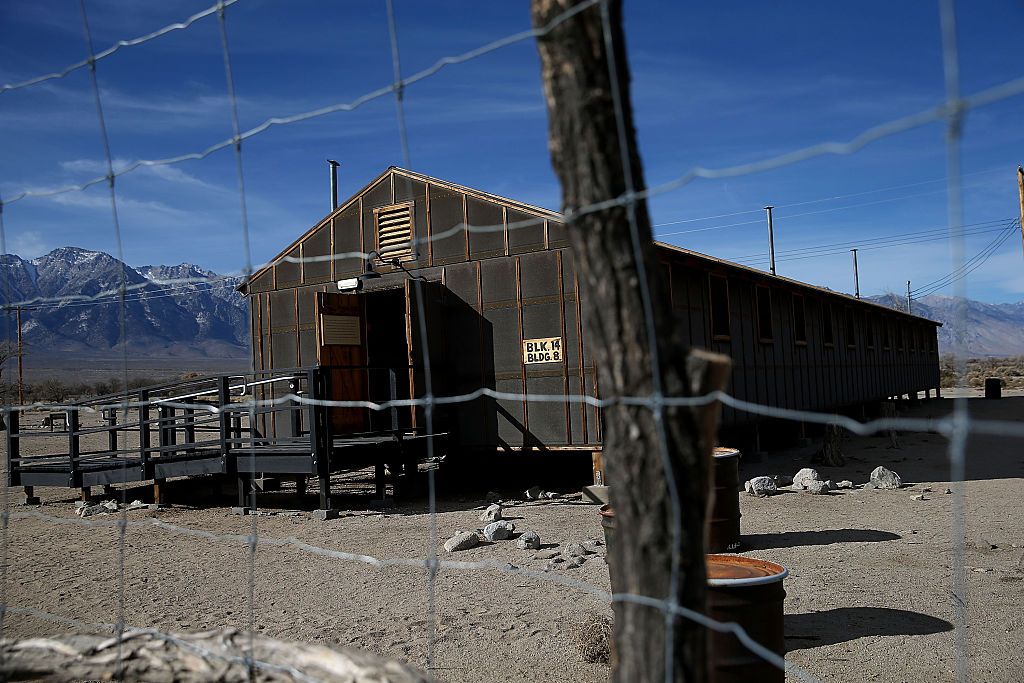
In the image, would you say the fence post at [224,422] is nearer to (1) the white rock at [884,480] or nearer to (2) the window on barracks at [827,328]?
(1) the white rock at [884,480]

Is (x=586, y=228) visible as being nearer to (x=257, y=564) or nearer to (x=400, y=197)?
(x=257, y=564)

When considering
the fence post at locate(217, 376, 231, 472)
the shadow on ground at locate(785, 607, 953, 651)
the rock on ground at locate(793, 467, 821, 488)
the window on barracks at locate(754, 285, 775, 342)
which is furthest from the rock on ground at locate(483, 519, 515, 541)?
the window on barracks at locate(754, 285, 775, 342)

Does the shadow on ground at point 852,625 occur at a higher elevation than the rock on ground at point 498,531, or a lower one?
lower

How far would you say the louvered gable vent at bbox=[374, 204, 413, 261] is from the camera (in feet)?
42.9

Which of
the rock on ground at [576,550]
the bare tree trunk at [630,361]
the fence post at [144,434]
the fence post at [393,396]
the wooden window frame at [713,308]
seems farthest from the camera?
the wooden window frame at [713,308]

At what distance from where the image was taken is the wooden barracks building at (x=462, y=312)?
38.8 feet

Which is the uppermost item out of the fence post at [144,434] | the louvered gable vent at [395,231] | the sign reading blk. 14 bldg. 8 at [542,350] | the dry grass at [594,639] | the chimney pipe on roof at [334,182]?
the chimney pipe on roof at [334,182]

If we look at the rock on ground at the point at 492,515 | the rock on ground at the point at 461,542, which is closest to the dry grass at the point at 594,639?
the rock on ground at the point at 461,542

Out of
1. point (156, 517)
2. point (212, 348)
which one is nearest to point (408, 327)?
point (156, 517)

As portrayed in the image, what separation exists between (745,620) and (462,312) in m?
9.27

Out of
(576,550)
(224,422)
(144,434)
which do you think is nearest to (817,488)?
(576,550)

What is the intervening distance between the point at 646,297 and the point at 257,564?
6.71 metres

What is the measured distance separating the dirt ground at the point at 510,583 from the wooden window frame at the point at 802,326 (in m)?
7.00

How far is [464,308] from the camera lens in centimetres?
1268
